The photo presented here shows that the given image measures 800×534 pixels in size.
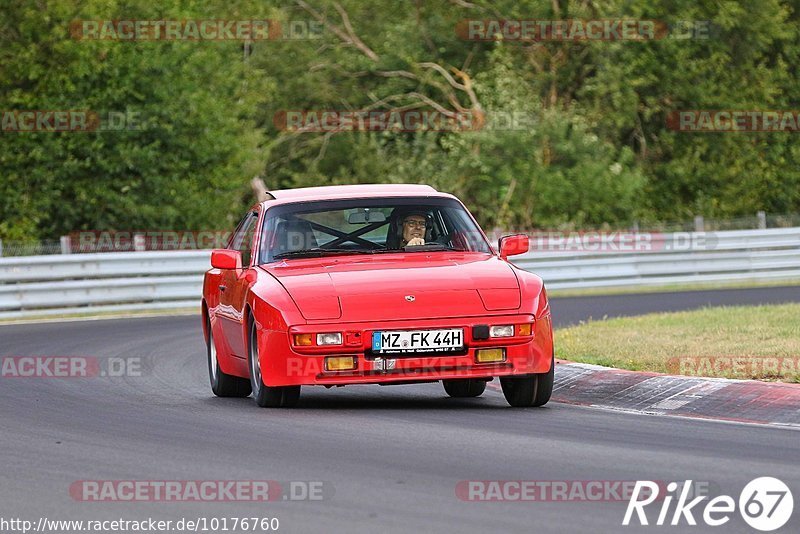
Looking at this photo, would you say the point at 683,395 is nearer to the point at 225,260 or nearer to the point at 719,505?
the point at 225,260

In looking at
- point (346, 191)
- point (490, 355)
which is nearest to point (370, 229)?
point (346, 191)

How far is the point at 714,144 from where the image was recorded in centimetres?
5012

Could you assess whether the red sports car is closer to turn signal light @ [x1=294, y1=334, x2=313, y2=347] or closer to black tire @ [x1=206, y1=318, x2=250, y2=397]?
turn signal light @ [x1=294, y1=334, x2=313, y2=347]

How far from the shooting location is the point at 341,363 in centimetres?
1045

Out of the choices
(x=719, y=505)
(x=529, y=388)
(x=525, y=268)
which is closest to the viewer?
(x=719, y=505)

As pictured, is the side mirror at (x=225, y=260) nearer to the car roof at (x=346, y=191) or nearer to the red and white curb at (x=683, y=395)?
the car roof at (x=346, y=191)

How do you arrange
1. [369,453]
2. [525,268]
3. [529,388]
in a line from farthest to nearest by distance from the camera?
1. [525,268]
2. [529,388]
3. [369,453]

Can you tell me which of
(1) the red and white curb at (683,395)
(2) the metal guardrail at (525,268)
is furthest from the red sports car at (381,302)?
(2) the metal guardrail at (525,268)

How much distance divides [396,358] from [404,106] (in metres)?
39.1

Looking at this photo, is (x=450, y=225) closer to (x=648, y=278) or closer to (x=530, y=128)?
(x=648, y=278)

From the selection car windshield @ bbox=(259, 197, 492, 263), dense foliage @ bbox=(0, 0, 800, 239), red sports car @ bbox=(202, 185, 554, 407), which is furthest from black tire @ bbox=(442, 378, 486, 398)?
dense foliage @ bbox=(0, 0, 800, 239)

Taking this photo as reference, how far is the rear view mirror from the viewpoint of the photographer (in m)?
11.9

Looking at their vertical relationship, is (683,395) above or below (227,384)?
above

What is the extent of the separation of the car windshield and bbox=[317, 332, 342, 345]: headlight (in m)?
1.42
